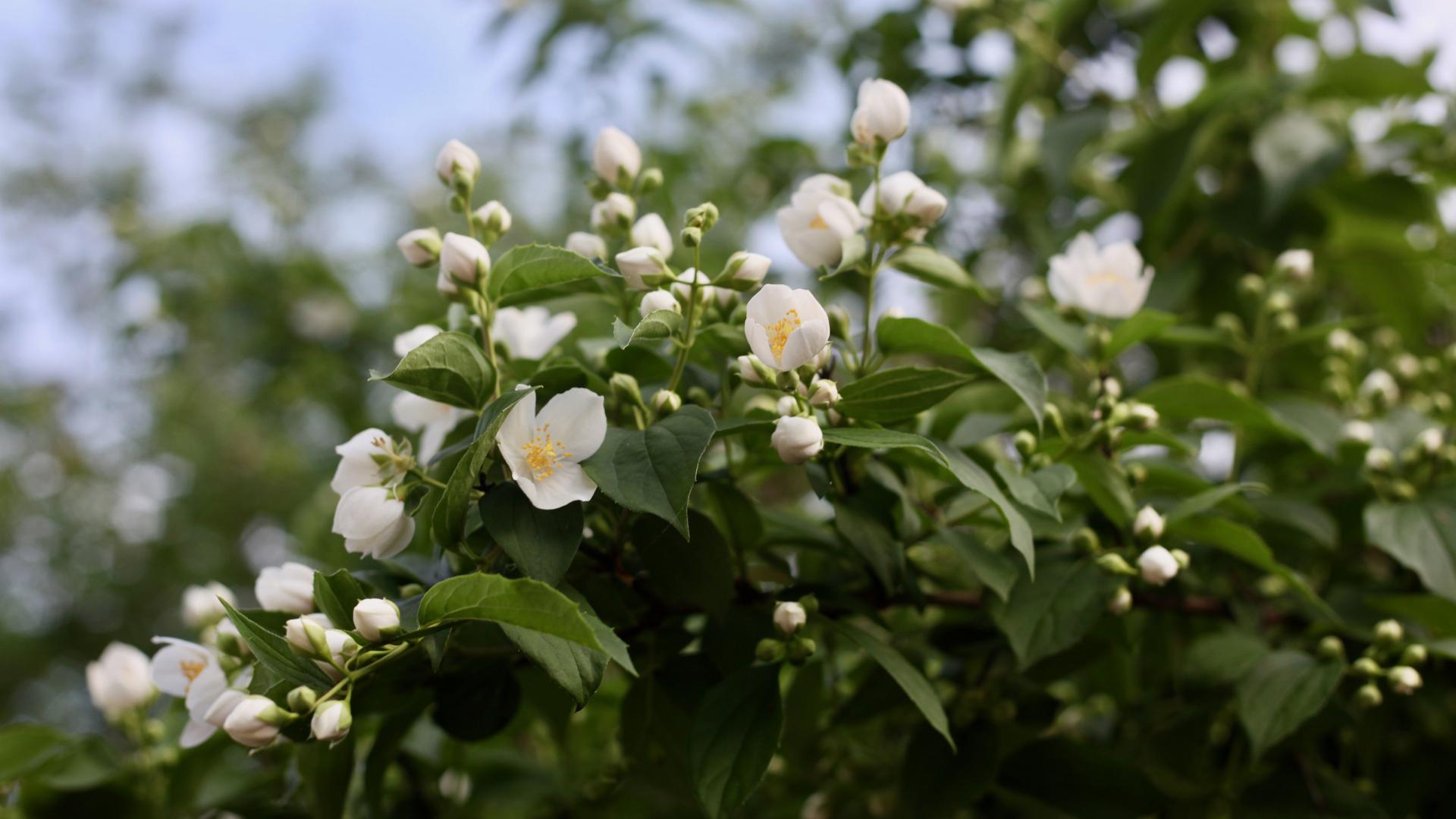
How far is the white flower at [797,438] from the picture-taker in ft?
2.86

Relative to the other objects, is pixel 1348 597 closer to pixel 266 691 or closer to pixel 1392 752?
pixel 1392 752

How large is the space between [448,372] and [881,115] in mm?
533

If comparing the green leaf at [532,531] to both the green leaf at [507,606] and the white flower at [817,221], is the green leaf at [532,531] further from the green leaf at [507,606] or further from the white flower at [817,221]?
the white flower at [817,221]

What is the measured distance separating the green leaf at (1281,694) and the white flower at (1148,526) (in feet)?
0.70

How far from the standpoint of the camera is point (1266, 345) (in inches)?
63.0

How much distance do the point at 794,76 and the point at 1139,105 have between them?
1.74m

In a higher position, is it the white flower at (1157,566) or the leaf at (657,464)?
the leaf at (657,464)

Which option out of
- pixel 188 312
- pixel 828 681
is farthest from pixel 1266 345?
pixel 188 312

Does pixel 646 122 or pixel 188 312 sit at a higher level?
pixel 646 122

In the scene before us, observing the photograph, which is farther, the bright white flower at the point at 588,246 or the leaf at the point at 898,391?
the bright white flower at the point at 588,246

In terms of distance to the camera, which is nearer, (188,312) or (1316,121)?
(1316,121)

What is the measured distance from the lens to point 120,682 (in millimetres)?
1397

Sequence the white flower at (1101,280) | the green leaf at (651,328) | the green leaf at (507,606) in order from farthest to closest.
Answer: the white flower at (1101,280) → the green leaf at (651,328) → the green leaf at (507,606)

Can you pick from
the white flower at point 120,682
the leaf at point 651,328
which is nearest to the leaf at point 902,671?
the leaf at point 651,328
